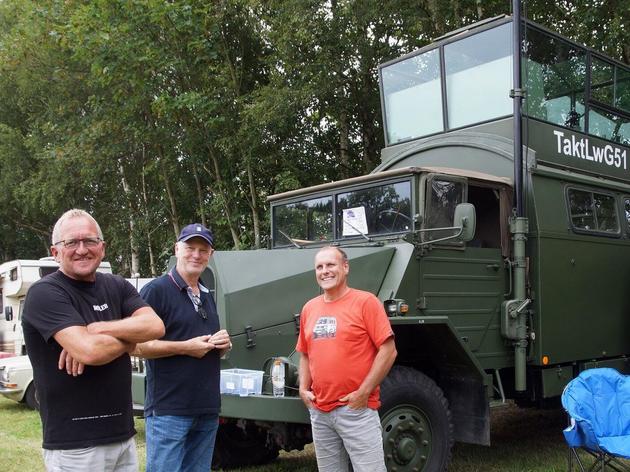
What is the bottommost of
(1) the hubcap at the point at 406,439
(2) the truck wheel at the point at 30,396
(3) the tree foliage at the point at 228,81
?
(2) the truck wheel at the point at 30,396

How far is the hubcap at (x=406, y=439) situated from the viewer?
461cm

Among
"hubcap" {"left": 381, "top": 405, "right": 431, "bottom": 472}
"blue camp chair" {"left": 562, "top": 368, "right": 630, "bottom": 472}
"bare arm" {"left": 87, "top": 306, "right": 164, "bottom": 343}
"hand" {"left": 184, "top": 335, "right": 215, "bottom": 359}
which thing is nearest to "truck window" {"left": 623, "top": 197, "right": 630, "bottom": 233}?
"blue camp chair" {"left": 562, "top": 368, "right": 630, "bottom": 472}

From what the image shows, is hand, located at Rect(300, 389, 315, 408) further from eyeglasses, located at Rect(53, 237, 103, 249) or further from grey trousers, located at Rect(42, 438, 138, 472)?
eyeglasses, located at Rect(53, 237, 103, 249)

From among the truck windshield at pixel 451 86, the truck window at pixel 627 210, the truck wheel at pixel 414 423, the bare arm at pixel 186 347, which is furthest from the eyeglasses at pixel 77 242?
the truck window at pixel 627 210

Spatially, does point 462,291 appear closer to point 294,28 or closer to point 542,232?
point 542,232

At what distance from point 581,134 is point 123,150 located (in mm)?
12761

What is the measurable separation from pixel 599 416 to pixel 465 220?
6.15 ft

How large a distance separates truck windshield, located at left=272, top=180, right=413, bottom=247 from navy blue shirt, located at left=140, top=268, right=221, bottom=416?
2284mm

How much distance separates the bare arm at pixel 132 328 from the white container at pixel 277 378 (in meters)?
1.81

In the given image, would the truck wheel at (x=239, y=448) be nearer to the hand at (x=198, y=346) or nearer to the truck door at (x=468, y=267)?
the truck door at (x=468, y=267)

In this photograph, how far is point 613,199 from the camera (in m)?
6.70

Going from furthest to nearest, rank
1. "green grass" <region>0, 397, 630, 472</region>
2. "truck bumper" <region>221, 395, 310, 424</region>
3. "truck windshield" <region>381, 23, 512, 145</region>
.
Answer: "truck windshield" <region>381, 23, 512, 145</region>
"green grass" <region>0, 397, 630, 472</region>
"truck bumper" <region>221, 395, 310, 424</region>

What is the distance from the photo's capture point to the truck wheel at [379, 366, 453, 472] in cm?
462

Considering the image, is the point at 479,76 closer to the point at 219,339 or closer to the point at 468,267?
the point at 468,267
